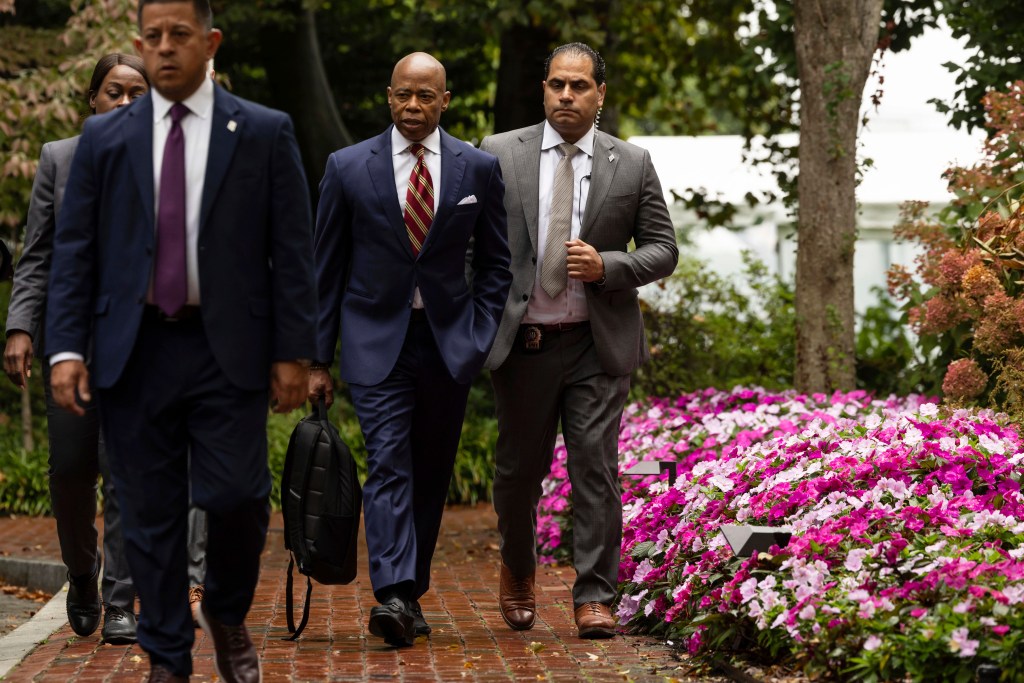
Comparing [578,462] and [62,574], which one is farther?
[62,574]

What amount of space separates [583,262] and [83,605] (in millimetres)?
2446

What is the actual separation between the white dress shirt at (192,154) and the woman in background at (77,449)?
1549 millimetres

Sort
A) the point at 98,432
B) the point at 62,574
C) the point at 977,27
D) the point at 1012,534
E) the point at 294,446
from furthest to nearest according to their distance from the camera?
the point at 977,27 < the point at 62,574 < the point at 98,432 < the point at 294,446 < the point at 1012,534

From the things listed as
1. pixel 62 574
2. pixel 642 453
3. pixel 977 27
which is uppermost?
pixel 977 27

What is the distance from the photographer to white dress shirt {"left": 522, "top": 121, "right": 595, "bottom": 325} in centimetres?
615

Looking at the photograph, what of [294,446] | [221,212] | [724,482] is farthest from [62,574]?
[221,212]

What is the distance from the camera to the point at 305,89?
1432 cm

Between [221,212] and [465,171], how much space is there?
5.25 ft

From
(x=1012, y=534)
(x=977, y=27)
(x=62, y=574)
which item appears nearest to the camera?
(x=1012, y=534)

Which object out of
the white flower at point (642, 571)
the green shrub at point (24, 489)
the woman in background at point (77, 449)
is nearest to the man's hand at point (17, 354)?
the woman in background at point (77, 449)

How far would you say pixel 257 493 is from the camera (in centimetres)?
453

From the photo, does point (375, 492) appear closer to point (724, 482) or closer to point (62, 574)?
point (724, 482)

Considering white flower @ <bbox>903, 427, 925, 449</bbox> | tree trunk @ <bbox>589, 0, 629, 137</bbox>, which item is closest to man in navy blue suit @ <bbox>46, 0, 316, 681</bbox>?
white flower @ <bbox>903, 427, 925, 449</bbox>

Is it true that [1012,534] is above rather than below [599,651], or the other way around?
above
